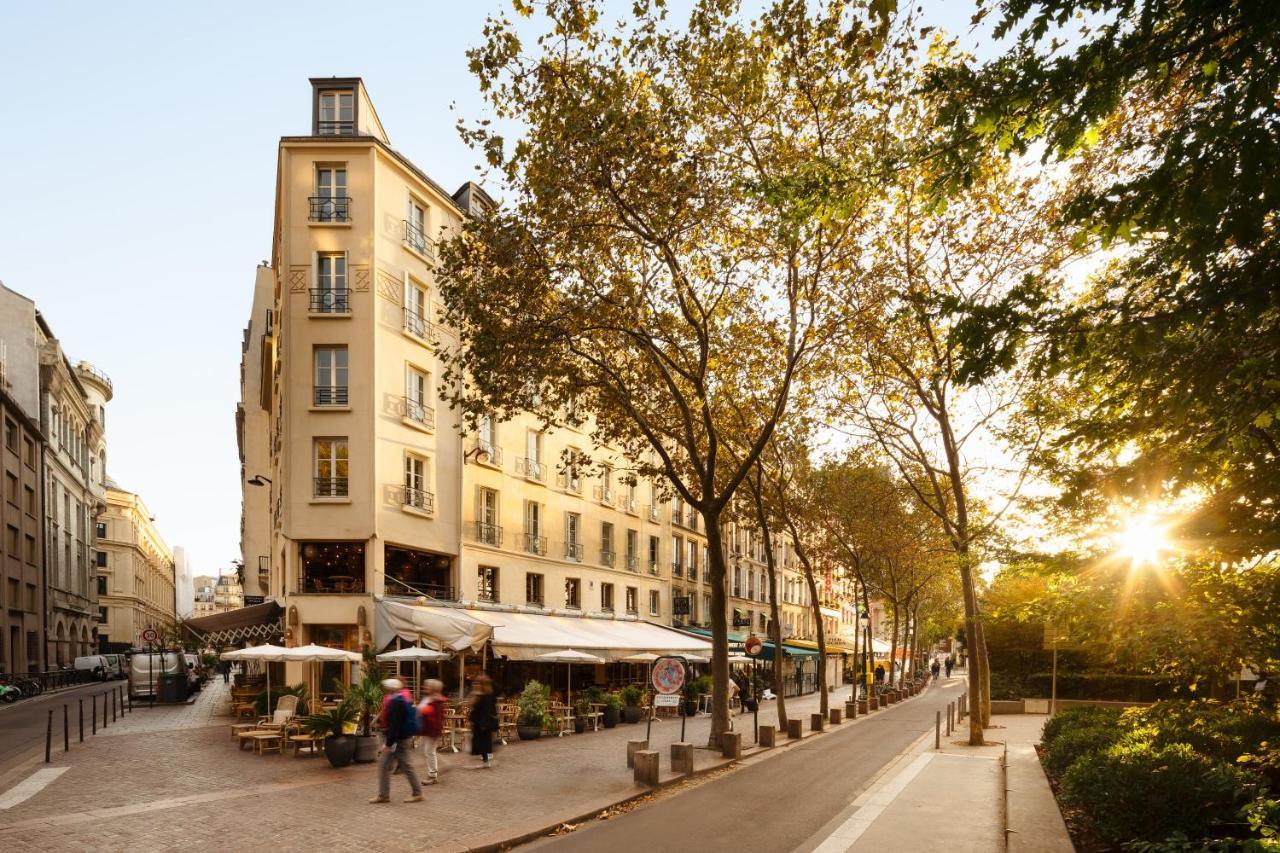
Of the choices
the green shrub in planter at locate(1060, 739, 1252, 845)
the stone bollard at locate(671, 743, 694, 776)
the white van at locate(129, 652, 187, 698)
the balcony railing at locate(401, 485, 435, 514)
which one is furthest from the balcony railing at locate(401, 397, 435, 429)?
the green shrub in planter at locate(1060, 739, 1252, 845)

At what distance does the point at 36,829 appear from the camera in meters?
11.1

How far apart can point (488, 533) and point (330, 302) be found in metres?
9.23

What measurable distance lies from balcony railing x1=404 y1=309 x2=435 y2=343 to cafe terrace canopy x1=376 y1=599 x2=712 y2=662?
8330mm

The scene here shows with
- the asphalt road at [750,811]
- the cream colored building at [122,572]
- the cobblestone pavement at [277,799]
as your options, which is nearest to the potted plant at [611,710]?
the cobblestone pavement at [277,799]

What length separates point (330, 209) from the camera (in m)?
27.9

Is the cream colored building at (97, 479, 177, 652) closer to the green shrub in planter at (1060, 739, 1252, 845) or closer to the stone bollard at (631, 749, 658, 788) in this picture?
→ the stone bollard at (631, 749, 658, 788)

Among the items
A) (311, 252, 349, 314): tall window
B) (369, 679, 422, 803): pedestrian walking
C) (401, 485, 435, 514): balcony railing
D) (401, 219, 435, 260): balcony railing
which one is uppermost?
(401, 219, 435, 260): balcony railing

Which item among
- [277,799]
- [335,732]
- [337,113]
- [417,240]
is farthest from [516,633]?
[337,113]

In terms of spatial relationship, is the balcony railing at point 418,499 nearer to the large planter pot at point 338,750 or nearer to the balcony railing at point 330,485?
the balcony railing at point 330,485

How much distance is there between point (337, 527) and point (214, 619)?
15.9ft

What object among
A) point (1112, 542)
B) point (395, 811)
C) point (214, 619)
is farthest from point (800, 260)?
point (214, 619)

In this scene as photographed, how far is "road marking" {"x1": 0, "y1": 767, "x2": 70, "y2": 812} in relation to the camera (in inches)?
515

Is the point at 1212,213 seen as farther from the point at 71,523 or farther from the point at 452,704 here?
the point at 71,523

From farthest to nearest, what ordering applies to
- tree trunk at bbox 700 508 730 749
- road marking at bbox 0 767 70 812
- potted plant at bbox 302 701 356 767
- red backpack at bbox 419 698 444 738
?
tree trunk at bbox 700 508 730 749 → potted plant at bbox 302 701 356 767 → red backpack at bbox 419 698 444 738 → road marking at bbox 0 767 70 812
